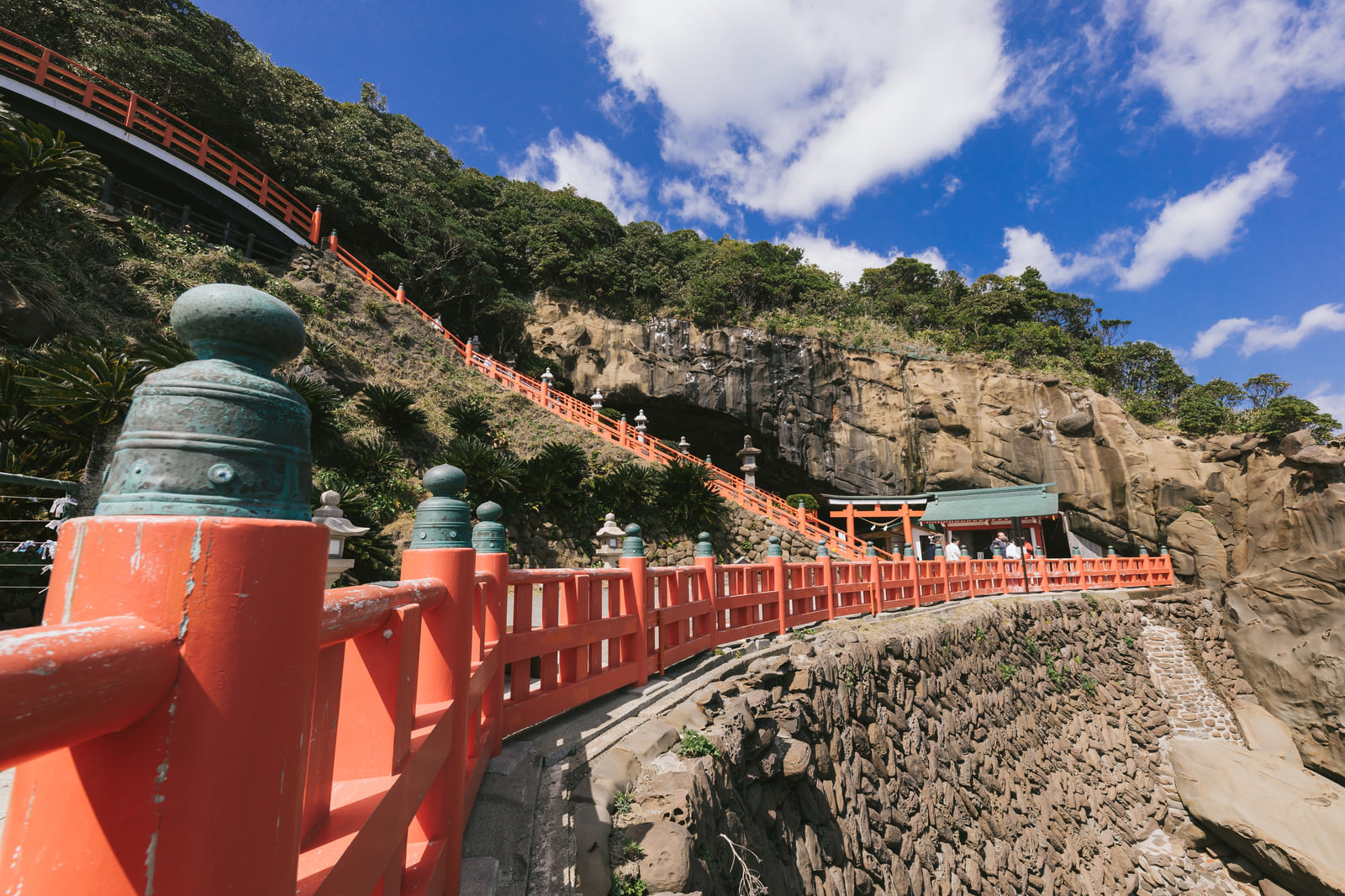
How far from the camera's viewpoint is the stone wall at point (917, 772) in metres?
3.13

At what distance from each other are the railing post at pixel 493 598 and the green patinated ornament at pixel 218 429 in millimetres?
2027

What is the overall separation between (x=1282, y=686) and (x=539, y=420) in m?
20.0

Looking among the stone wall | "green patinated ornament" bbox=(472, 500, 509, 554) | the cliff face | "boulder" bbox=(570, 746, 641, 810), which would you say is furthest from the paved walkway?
"green patinated ornament" bbox=(472, 500, 509, 554)

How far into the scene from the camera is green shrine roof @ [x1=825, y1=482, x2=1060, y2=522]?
1742 centimetres

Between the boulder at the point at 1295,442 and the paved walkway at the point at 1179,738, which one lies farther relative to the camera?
the boulder at the point at 1295,442

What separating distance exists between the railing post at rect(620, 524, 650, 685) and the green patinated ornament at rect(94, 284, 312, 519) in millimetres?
3691

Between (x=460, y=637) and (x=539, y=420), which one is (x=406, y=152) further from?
(x=460, y=637)

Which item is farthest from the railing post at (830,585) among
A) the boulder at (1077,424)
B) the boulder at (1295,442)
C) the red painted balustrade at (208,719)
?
the boulder at (1295,442)

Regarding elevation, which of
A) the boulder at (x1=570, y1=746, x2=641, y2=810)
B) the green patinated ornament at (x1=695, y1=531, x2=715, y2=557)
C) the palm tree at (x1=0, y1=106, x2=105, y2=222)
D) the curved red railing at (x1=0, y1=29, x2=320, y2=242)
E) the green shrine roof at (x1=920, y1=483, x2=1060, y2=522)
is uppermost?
the curved red railing at (x1=0, y1=29, x2=320, y2=242)

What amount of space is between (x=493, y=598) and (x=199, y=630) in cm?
236

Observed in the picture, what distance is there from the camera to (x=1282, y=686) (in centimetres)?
1428

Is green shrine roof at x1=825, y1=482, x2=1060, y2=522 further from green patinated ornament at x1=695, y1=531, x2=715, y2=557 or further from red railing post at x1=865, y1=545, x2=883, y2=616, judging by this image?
green patinated ornament at x1=695, y1=531, x2=715, y2=557

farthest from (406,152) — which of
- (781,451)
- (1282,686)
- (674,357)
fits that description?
(1282,686)

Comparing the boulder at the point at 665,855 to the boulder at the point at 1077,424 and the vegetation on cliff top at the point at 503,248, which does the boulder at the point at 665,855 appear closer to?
the vegetation on cliff top at the point at 503,248
